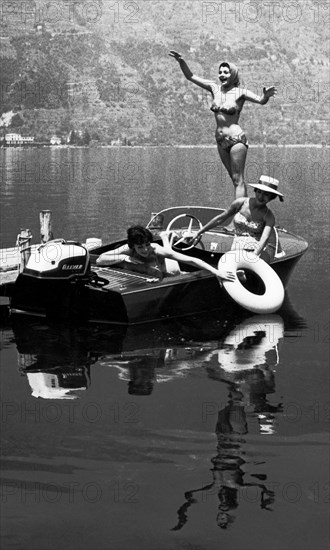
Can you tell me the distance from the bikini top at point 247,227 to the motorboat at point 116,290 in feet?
1.86

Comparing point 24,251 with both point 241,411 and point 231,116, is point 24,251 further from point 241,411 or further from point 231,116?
point 241,411

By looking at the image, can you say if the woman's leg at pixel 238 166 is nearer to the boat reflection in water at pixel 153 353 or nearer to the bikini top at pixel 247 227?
the bikini top at pixel 247 227

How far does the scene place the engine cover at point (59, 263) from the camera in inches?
524

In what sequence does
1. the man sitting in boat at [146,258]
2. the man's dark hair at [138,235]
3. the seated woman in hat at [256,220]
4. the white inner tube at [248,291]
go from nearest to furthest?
the man's dark hair at [138,235], the man sitting in boat at [146,258], the white inner tube at [248,291], the seated woman in hat at [256,220]

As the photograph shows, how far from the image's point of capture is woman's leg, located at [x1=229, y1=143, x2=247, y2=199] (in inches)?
625

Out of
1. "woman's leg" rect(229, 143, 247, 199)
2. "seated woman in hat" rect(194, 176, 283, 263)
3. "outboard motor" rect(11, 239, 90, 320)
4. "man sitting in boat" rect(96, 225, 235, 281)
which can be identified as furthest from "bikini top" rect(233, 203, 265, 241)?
"outboard motor" rect(11, 239, 90, 320)

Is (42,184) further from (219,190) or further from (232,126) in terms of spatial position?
(232,126)

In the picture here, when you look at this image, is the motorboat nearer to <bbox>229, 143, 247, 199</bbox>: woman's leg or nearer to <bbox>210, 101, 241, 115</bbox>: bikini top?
<bbox>229, 143, 247, 199</bbox>: woman's leg

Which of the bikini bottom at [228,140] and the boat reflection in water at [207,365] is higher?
the bikini bottom at [228,140]

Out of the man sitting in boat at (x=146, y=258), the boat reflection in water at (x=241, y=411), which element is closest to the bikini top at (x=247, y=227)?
the man sitting in boat at (x=146, y=258)

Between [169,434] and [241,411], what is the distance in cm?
114

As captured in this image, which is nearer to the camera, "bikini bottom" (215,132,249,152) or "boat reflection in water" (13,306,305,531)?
"boat reflection in water" (13,306,305,531)

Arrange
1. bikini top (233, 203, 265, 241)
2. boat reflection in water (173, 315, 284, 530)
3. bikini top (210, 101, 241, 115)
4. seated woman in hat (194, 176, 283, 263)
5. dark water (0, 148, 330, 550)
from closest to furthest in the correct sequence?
dark water (0, 148, 330, 550), boat reflection in water (173, 315, 284, 530), seated woman in hat (194, 176, 283, 263), bikini top (233, 203, 265, 241), bikini top (210, 101, 241, 115)

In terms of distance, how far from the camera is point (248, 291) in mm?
14820
